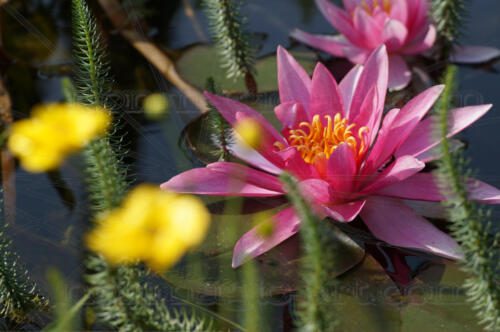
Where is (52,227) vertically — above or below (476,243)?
below

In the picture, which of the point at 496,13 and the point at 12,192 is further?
the point at 496,13

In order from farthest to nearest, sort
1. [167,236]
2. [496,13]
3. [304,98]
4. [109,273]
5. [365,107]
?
1. [496,13]
2. [304,98]
3. [365,107]
4. [109,273]
5. [167,236]

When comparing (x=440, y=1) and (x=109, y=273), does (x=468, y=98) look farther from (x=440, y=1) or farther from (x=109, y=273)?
(x=109, y=273)

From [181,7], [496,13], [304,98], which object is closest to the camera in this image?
[304,98]

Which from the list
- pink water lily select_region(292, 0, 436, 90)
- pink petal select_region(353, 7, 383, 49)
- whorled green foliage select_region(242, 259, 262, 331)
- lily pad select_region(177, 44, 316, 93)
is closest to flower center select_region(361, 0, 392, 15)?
pink water lily select_region(292, 0, 436, 90)

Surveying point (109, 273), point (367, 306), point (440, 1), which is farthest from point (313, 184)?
point (440, 1)

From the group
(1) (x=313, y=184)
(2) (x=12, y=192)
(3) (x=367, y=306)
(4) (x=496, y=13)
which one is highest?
(4) (x=496, y=13)

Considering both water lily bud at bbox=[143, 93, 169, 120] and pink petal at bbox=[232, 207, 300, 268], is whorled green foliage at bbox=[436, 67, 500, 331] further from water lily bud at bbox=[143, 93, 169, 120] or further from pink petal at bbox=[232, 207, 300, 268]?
water lily bud at bbox=[143, 93, 169, 120]

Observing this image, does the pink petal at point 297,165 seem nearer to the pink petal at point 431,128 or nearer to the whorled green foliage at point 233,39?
the pink petal at point 431,128
